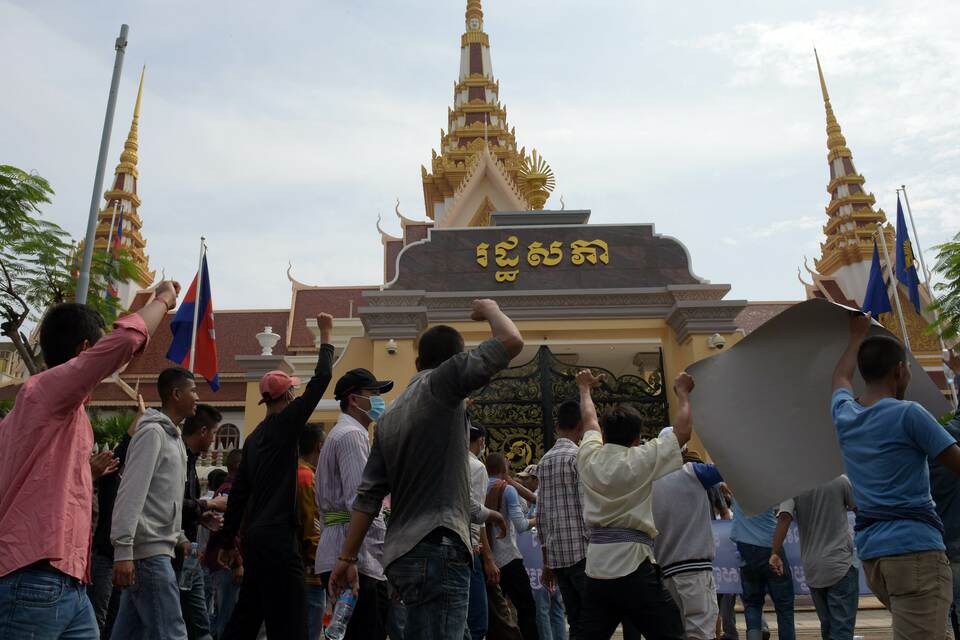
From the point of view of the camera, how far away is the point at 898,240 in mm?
17969

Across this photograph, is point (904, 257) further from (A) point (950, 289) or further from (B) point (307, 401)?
(B) point (307, 401)

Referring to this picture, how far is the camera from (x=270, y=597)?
3.88 m

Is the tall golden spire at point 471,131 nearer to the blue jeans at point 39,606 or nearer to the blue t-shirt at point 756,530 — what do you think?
the blue t-shirt at point 756,530

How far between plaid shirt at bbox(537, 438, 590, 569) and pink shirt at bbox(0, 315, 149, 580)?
2993 millimetres

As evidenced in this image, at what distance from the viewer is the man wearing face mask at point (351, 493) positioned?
4047 mm

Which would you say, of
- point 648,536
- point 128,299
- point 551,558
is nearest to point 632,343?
point 551,558

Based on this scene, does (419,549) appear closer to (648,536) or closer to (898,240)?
(648,536)

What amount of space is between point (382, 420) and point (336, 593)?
73 centimetres

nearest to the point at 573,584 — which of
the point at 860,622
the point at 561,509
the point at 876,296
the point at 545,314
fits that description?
the point at 561,509

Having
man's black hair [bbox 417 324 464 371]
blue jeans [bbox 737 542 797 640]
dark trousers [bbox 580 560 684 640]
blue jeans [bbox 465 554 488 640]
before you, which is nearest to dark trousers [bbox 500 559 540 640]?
blue jeans [bbox 465 554 488 640]

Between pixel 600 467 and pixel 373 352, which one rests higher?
pixel 373 352

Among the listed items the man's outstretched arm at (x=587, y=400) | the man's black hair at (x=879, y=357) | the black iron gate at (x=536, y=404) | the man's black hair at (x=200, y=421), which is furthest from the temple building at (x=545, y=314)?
the man's black hair at (x=879, y=357)

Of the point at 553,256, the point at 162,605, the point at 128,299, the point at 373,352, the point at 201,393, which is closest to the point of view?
the point at 162,605

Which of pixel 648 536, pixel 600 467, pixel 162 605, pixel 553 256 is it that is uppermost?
pixel 553 256
